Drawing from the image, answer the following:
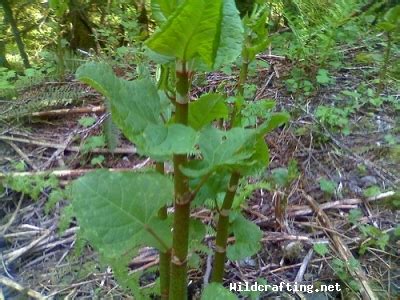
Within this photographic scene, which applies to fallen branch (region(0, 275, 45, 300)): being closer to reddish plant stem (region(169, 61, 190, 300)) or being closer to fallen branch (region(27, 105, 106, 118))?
reddish plant stem (region(169, 61, 190, 300))

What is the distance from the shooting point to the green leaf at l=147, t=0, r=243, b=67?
2.14 feet

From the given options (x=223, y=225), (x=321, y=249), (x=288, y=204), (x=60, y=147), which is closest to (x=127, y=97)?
(x=223, y=225)

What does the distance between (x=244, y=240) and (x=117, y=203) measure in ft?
1.30

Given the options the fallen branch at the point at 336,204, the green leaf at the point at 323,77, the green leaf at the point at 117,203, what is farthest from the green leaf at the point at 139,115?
the green leaf at the point at 323,77

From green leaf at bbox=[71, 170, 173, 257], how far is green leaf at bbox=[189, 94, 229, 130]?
127 mm

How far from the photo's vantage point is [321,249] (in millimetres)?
1492

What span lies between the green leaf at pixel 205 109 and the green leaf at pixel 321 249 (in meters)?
0.78

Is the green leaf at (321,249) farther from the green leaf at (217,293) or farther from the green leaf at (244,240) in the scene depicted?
→ the green leaf at (217,293)

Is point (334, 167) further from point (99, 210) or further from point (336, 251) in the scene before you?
point (99, 210)

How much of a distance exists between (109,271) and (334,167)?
993 millimetres

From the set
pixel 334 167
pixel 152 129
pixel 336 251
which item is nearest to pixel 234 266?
pixel 336 251

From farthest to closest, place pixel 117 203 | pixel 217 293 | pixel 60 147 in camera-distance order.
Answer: pixel 60 147 → pixel 217 293 → pixel 117 203

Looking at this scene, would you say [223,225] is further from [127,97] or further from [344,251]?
[344,251]

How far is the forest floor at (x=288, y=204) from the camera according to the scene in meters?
1.47
